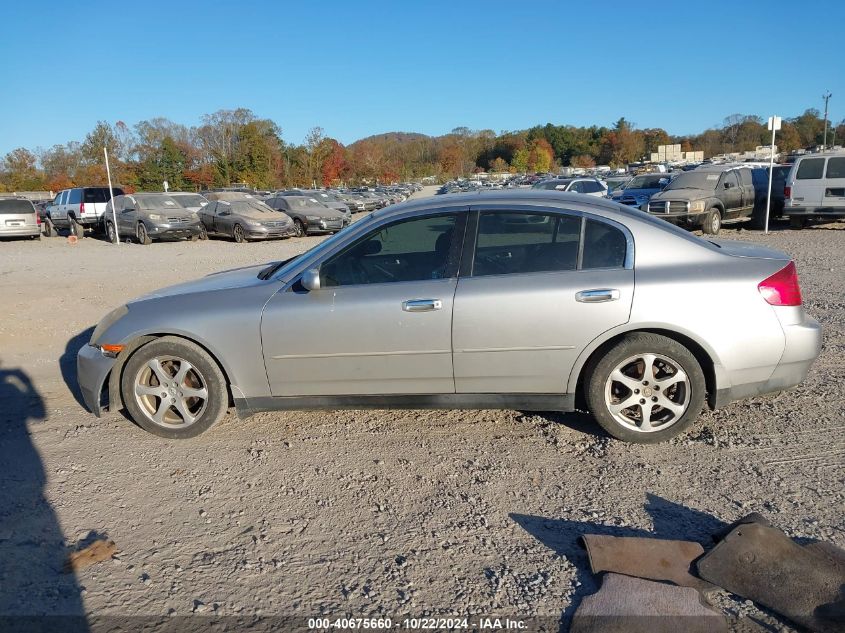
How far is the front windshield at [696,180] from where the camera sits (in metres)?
18.2

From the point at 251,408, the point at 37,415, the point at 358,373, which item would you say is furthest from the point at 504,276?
the point at 37,415

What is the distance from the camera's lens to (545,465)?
13.0 ft

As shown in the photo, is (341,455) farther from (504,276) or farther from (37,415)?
(37,415)

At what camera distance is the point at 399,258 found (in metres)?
4.48

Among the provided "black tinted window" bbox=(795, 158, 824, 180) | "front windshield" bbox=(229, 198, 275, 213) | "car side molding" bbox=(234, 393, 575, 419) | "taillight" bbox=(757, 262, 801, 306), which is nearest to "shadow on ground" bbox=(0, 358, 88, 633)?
"car side molding" bbox=(234, 393, 575, 419)

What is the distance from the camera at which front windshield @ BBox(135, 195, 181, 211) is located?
21328 millimetres

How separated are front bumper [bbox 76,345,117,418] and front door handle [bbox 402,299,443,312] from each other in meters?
2.16

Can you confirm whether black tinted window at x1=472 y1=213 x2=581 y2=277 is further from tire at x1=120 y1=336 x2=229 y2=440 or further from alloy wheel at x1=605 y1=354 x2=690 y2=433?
tire at x1=120 y1=336 x2=229 y2=440

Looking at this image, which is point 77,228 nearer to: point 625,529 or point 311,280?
point 311,280

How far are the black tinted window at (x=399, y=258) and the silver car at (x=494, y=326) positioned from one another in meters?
0.01

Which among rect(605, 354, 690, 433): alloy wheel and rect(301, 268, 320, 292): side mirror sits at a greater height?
rect(301, 268, 320, 292): side mirror

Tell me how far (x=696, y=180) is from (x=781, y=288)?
15.9 metres

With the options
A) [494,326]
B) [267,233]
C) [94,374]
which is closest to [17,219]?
[267,233]

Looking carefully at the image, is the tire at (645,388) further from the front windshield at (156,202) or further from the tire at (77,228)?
the tire at (77,228)
